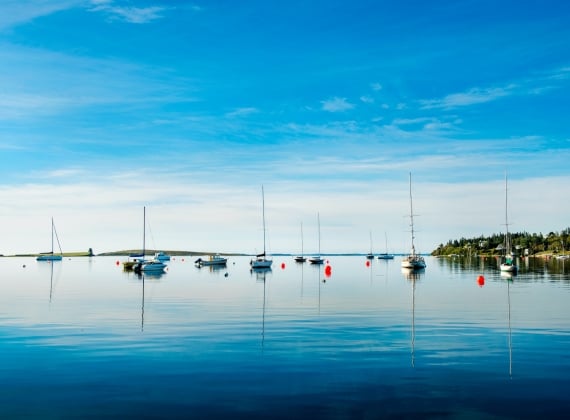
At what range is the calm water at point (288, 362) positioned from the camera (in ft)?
63.7

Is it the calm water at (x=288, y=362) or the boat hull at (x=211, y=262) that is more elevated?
the boat hull at (x=211, y=262)

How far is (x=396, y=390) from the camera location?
2128 cm

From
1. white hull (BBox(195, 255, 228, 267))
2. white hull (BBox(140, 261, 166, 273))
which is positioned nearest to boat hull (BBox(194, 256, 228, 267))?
white hull (BBox(195, 255, 228, 267))

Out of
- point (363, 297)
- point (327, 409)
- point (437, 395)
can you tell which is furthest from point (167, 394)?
point (363, 297)

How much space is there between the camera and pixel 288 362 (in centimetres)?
2686

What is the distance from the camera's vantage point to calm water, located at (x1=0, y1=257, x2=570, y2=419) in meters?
19.4

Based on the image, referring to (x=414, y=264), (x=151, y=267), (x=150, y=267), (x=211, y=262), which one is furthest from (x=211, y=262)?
(x=414, y=264)

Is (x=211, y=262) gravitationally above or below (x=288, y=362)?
above

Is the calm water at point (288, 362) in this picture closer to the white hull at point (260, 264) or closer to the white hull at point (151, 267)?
the white hull at point (151, 267)

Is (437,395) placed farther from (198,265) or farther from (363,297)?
(198,265)

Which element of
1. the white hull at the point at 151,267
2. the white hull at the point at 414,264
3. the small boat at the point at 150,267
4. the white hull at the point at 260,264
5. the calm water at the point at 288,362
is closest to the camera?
the calm water at the point at 288,362

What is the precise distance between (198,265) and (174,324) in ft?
473

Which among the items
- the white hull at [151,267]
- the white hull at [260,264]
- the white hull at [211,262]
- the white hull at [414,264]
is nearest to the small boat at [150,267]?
the white hull at [151,267]

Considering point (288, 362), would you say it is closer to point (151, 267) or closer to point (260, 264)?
point (151, 267)
